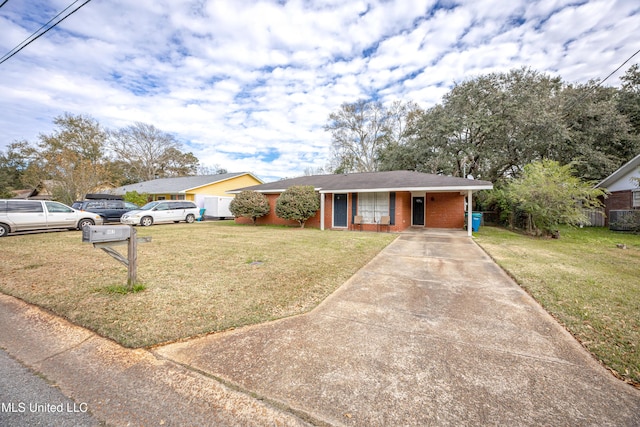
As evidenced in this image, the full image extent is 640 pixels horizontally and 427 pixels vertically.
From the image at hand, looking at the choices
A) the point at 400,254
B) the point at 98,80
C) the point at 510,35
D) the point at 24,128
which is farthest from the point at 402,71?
the point at 24,128

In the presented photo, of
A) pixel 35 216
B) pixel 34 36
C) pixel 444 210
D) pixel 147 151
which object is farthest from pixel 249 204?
pixel 147 151

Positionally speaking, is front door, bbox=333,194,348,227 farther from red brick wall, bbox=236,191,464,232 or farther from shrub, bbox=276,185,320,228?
shrub, bbox=276,185,320,228

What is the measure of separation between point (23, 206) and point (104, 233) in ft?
36.7

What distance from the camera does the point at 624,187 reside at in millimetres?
14234

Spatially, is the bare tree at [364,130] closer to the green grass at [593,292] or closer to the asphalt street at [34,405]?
the green grass at [593,292]

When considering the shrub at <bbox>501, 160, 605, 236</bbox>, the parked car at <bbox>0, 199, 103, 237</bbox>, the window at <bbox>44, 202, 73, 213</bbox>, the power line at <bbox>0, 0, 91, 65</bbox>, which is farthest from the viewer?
the window at <bbox>44, 202, 73, 213</bbox>

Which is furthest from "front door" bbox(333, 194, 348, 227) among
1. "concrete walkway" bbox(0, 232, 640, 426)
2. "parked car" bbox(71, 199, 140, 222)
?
"parked car" bbox(71, 199, 140, 222)

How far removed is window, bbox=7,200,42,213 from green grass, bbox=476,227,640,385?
54.1 feet

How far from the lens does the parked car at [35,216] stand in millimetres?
9594

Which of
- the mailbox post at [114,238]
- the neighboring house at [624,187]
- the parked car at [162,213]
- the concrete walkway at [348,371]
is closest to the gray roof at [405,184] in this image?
the parked car at [162,213]

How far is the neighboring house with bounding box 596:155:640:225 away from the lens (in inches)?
529

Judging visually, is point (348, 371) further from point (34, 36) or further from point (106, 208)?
point (106, 208)

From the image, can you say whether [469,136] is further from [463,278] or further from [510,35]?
[463,278]

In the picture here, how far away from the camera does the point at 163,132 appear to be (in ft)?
116
